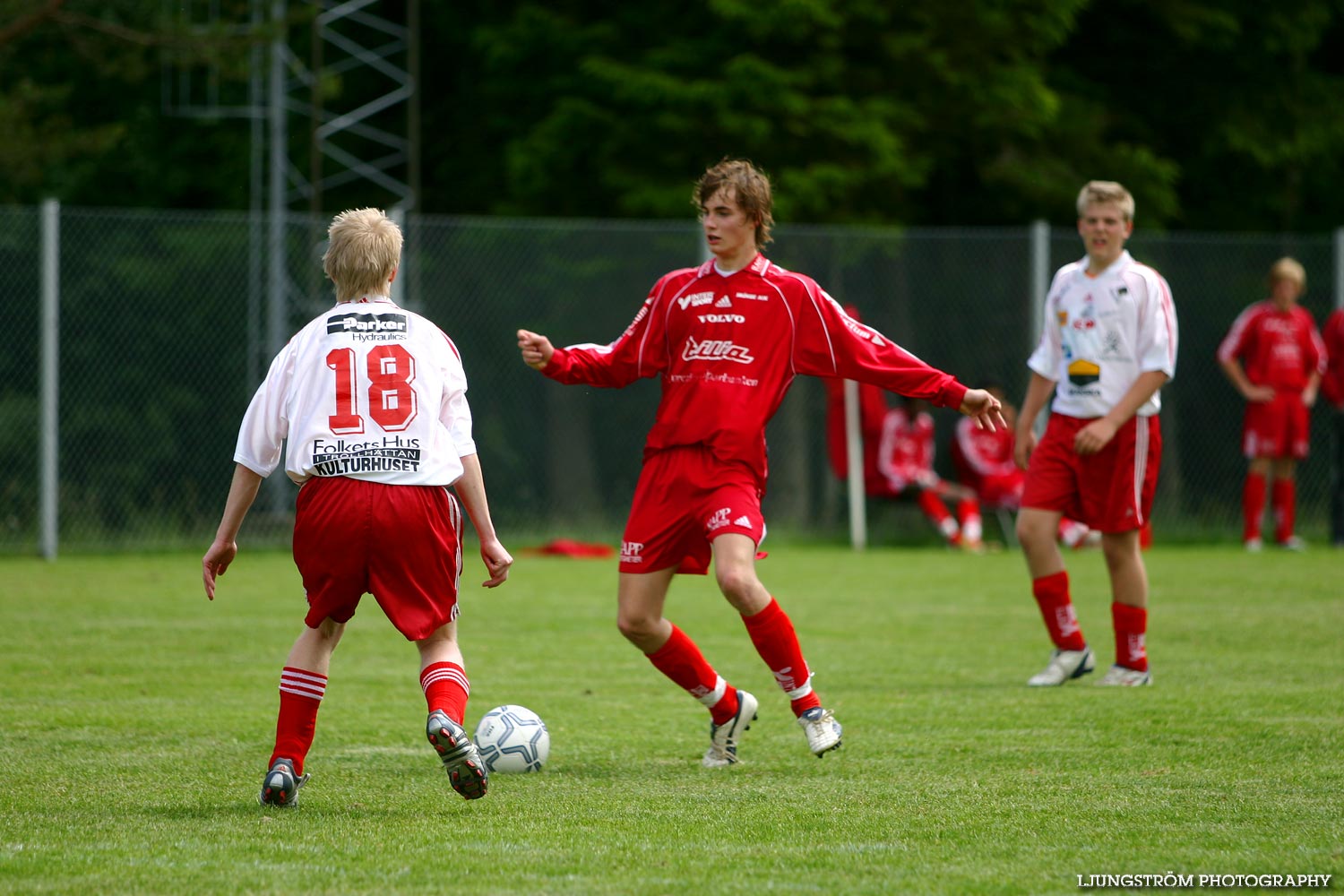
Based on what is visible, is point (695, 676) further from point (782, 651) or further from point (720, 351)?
point (720, 351)

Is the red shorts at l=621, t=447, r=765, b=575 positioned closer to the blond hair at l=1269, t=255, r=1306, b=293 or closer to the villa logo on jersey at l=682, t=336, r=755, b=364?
the villa logo on jersey at l=682, t=336, r=755, b=364

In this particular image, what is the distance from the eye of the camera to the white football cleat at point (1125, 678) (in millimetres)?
7340

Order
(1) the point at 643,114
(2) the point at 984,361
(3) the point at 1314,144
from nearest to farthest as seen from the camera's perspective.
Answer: (2) the point at 984,361, (1) the point at 643,114, (3) the point at 1314,144

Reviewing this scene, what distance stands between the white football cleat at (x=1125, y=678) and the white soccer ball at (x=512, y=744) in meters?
2.96

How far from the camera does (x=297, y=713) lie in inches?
189

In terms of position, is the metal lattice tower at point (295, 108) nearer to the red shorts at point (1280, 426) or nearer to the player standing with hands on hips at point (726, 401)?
the red shorts at point (1280, 426)

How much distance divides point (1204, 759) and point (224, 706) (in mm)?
3704

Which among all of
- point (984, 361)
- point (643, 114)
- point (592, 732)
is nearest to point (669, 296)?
point (592, 732)

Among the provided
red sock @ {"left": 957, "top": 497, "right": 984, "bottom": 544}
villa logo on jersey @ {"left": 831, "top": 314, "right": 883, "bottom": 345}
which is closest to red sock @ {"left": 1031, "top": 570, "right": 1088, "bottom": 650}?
villa logo on jersey @ {"left": 831, "top": 314, "right": 883, "bottom": 345}

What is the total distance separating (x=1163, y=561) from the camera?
13781 mm

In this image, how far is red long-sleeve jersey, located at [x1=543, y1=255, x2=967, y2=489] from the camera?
5.62 meters

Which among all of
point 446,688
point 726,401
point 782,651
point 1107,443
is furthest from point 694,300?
point 1107,443

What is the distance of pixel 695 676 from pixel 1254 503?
1055 cm

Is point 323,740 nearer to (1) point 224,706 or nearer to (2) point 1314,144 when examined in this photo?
(1) point 224,706
